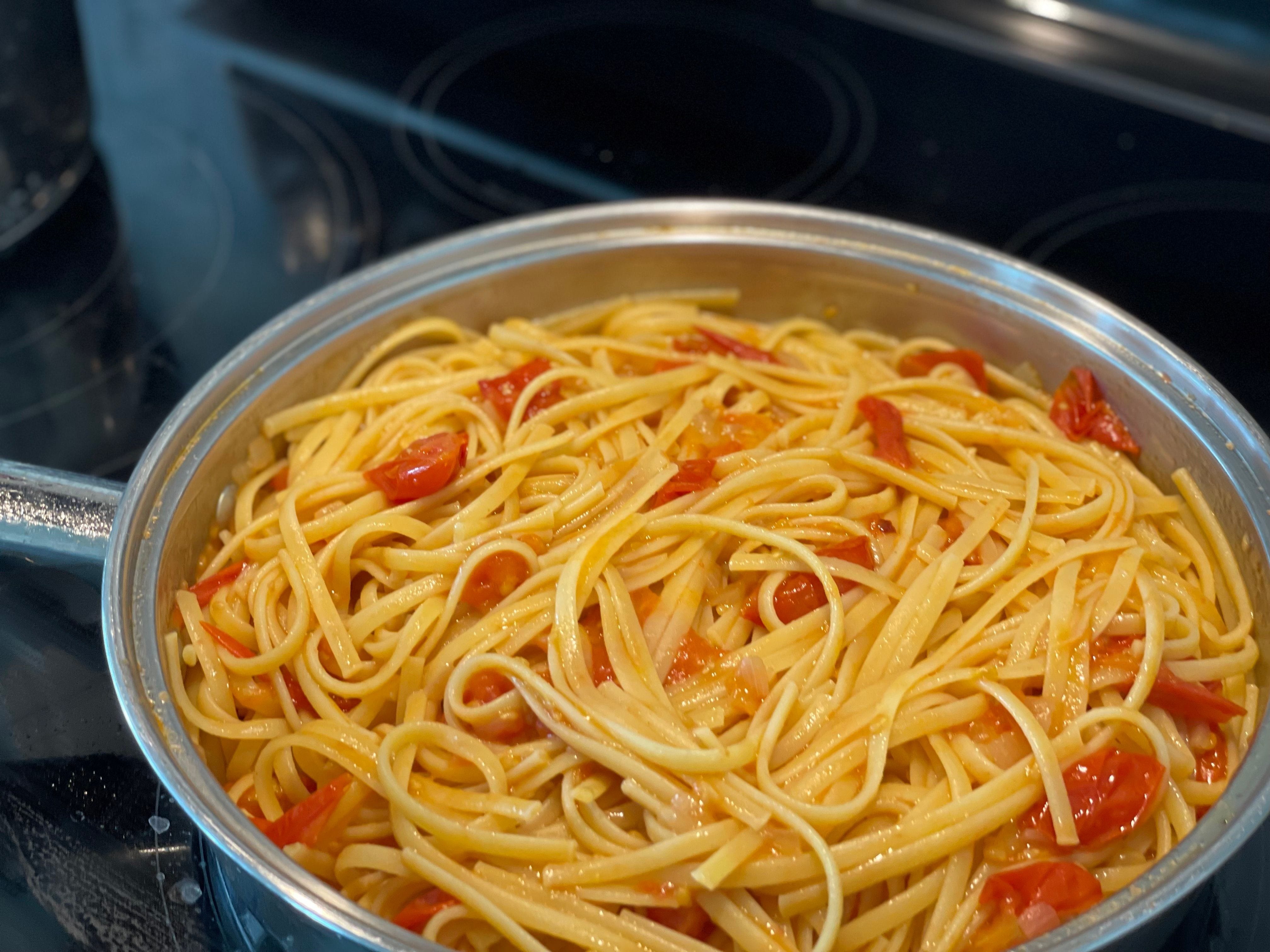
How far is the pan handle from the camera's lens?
2420mm

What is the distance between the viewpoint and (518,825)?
2.27 metres

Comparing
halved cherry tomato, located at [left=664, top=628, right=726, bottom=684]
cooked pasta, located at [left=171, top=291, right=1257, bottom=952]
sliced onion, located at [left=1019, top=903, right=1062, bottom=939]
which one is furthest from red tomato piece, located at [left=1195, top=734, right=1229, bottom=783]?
halved cherry tomato, located at [left=664, top=628, right=726, bottom=684]

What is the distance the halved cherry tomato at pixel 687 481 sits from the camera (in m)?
2.71

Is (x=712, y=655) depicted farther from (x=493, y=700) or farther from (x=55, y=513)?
(x=55, y=513)

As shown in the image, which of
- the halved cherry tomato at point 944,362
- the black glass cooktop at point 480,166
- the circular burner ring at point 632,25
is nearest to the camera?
the halved cherry tomato at point 944,362

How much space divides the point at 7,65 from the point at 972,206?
319 cm

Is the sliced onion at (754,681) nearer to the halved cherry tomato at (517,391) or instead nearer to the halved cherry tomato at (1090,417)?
the halved cherry tomato at (517,391)

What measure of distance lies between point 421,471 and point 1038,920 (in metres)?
1.58

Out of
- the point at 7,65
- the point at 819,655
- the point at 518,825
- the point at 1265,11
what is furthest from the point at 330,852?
the point at 1265,11

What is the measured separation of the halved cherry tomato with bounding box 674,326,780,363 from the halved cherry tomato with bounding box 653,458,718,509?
46cm

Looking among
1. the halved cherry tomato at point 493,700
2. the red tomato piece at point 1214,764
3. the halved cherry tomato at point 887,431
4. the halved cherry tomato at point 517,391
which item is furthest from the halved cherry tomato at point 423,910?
the red tomato piece at point 1214,764

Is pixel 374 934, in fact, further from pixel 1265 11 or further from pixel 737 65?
pixel 1265 11

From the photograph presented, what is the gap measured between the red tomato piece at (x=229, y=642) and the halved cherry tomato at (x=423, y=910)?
0.66 meters

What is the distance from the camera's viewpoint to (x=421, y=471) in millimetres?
2713
